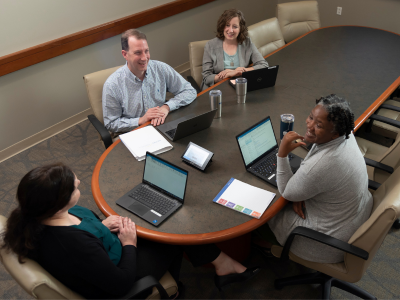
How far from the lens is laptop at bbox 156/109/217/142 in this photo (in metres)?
2.01

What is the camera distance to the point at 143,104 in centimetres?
256

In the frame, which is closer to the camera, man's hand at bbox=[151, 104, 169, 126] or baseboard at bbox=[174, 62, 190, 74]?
man's hand at bbox=[151, 104, 169, 126]

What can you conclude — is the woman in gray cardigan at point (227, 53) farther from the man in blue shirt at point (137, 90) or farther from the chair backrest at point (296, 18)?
the chair backrest at point (296, 18)

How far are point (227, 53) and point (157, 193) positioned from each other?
1855mm

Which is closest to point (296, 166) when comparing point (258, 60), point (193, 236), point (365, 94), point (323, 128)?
point (323, 128)

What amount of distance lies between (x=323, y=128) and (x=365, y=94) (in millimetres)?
1370

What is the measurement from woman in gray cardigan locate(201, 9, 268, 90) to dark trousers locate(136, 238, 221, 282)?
66.2 inches

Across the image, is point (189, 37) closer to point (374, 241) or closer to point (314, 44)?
point (314, 44)

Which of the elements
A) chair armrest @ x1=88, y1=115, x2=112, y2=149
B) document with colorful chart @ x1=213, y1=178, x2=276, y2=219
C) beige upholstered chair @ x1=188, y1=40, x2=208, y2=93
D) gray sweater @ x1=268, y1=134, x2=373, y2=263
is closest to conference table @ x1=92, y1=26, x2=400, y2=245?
document with colorful chart @ x1=213, y1=178, x2=276, y2=219

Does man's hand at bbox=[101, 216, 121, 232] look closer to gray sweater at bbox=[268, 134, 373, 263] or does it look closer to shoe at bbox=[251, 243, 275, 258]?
gray sweater at bbox=[268, 134, 373, 263]

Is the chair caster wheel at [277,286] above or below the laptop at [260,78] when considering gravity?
below

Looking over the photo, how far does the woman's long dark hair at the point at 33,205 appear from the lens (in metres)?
1.25

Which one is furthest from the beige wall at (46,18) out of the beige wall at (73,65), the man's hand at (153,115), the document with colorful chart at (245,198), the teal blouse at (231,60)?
the document with colorful chart at (245,198)

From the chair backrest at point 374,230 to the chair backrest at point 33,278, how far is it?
1.32m
